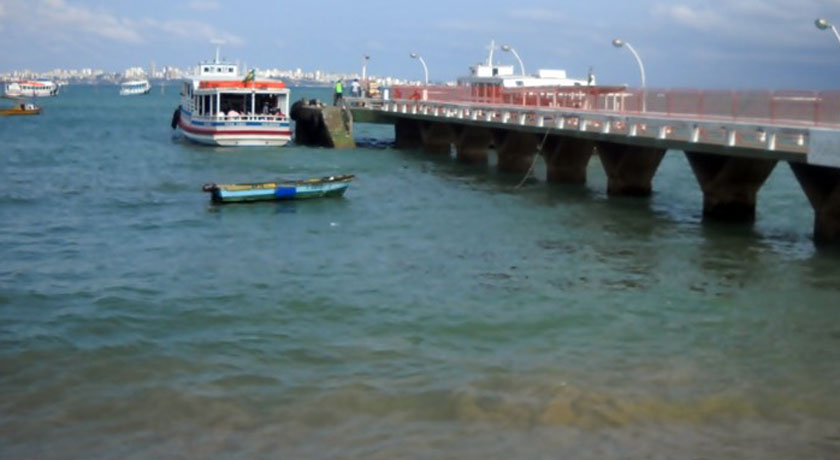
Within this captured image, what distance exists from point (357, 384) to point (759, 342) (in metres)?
5.94

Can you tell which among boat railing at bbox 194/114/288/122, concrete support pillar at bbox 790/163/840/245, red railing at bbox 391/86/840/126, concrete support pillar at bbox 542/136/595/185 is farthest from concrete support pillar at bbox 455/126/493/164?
concrete support pillar at bbox 790/163/840/245

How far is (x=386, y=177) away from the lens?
132ft

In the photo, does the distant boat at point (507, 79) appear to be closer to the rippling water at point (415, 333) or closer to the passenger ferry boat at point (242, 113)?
the passenger ferry boat at point (242, 113)

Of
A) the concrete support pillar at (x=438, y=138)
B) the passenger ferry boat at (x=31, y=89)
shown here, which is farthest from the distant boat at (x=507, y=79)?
the passenger ferry boat at (x=31, y=89)

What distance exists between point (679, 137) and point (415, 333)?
13.3 metres

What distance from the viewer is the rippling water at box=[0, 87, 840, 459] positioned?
11.2m

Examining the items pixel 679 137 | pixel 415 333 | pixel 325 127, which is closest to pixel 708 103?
pixel 679 137

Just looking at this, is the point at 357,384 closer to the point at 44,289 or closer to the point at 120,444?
the point at 120,444

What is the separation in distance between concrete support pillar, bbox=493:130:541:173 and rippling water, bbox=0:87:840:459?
1128 centimetres

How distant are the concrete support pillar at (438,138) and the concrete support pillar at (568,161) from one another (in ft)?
51.0

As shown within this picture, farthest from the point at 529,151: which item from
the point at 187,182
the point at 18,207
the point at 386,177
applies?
the point at 18,207

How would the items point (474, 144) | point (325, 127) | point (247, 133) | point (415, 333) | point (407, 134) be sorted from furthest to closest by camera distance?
point (407, 134) → point (325, 127) → point (247, 133) → point (474, 144) → point (415, 333)

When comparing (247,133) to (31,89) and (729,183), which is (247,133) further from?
(31,89)

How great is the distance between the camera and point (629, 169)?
32062 mm
